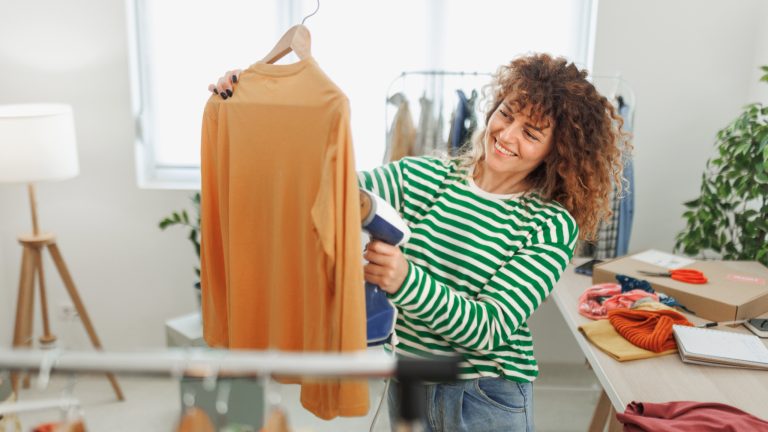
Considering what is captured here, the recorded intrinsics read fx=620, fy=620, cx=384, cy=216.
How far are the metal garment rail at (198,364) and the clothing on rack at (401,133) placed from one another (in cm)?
195

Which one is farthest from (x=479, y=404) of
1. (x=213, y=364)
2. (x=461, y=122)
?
(x=461, y=122)

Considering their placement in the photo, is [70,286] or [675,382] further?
[70,286]

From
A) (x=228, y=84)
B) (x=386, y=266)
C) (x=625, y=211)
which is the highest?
(x=228, y=84)

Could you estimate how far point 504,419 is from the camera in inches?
47.6

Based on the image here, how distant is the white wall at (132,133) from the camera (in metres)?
2.65

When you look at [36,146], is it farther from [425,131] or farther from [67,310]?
[425,131]

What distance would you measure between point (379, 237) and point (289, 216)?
203 millimetres

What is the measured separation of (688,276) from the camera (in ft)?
6.31

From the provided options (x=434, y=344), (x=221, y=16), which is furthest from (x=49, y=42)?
(x=434, y=344)

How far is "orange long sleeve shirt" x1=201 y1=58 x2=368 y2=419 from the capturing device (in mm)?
953

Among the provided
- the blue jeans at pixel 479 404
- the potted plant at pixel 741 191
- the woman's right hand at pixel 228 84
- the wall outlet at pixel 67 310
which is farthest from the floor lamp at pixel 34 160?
the potted plant at pixel 741 191

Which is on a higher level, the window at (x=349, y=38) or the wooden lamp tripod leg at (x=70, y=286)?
the window at (x=349, y=38)

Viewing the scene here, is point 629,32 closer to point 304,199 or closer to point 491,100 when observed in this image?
point 491,100

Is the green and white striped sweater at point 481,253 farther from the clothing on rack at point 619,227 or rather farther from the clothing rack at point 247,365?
the clothing on rack at point 619,227
